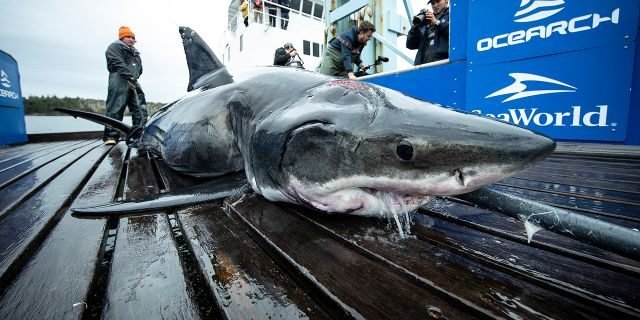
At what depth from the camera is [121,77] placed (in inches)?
202

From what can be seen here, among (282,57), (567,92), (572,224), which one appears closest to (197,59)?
(572,224)

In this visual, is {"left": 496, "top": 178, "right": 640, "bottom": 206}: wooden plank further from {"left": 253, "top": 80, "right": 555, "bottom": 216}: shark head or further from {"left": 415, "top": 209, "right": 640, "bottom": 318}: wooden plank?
{"left": 253, "top": 80, "right": 555, "bottom": 216}: shark head

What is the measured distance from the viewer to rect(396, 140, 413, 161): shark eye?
2.99ft

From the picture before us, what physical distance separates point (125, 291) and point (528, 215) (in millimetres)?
1063

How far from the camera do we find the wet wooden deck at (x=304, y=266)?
68 cm

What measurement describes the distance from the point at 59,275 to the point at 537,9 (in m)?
4.42

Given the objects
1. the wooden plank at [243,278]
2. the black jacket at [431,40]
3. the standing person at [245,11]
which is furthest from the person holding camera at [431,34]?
the standing person at [245,11]

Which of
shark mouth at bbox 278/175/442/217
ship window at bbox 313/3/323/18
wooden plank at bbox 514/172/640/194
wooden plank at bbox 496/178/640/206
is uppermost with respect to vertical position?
ship window at bbox 313/3/323/18

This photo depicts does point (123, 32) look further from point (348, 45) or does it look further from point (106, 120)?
point (348, 45)

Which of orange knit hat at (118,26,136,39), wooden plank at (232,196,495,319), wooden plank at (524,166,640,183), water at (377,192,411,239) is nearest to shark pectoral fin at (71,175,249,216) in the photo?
wooden plank at (232,196,495,319)

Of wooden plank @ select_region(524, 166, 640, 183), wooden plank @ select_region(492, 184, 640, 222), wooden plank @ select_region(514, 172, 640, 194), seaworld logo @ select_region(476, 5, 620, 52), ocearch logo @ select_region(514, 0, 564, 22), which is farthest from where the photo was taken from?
ocearch logo @ select_region(514, 0, 564, 22)

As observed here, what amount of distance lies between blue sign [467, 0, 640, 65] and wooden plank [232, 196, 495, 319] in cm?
356

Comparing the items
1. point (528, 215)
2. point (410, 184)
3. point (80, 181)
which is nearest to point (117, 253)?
point (410, 184)

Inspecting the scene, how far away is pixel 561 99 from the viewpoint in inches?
125
